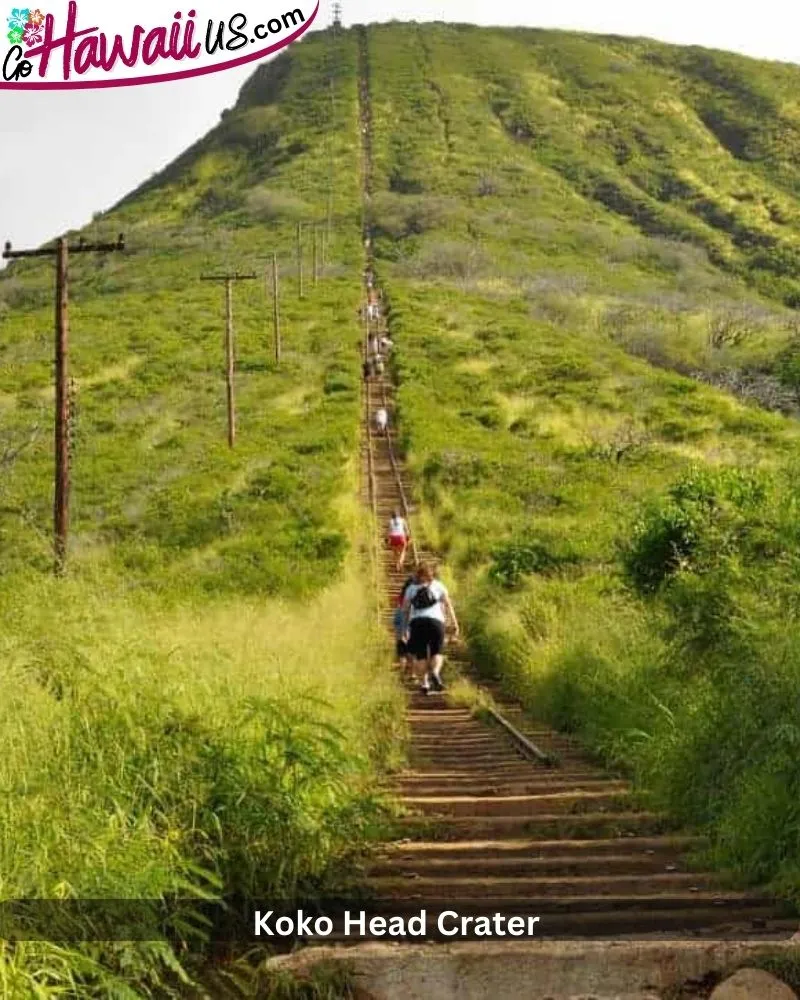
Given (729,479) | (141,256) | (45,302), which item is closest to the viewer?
(729,479)

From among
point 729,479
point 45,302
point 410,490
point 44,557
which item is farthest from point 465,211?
point 729,479

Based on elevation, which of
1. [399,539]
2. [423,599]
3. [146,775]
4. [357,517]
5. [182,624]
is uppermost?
[146,775]

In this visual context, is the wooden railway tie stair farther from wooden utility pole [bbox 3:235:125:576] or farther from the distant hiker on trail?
wooden utility pole [bbox 3:235:125:576]

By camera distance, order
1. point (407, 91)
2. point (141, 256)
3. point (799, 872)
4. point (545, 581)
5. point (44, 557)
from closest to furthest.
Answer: point (799, 872)
point (545, 581)
point (44, 557)
point (141, 256)
point (407, 91)

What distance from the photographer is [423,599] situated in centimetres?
1532

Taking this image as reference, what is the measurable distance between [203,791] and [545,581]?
13888mm

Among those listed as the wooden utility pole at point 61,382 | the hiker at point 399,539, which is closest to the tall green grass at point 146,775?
the wooden utility pole at point 61,382

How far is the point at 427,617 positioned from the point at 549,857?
812cm

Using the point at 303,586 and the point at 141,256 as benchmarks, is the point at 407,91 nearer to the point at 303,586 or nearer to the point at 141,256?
the point at 141,256

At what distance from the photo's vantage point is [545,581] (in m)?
20.1

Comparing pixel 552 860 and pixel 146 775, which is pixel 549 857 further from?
pixel 146 775

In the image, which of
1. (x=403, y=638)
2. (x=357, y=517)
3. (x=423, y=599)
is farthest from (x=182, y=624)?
(x=357, y=517)

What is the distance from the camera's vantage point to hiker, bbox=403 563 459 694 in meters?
15.3

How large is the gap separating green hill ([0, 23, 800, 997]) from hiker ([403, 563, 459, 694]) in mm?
720
